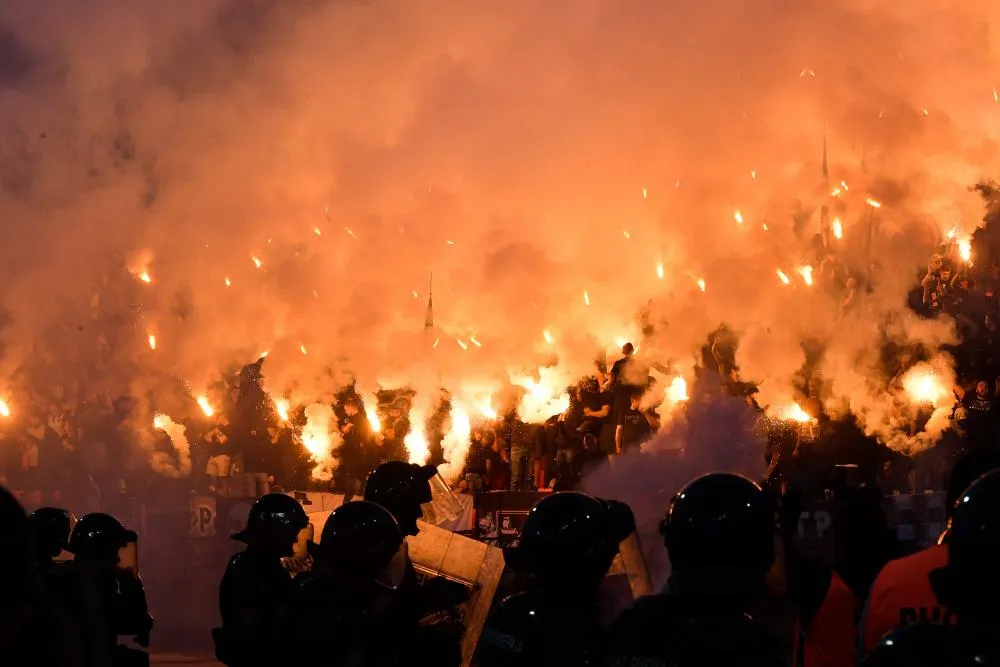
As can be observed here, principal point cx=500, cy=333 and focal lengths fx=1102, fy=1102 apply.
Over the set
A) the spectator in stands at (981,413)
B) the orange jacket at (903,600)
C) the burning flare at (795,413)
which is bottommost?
the orange jacket at (903,600)

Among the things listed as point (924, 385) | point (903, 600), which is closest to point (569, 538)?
point (903, 600)

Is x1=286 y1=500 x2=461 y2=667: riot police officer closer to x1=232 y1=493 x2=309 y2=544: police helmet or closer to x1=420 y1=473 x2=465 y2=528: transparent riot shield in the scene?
x1=232 y1=493 x2=309 y2=544: police helmet

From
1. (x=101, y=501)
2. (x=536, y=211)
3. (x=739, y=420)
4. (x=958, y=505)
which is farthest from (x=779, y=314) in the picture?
(x=101, y=501)

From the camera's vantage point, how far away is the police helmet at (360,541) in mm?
4145

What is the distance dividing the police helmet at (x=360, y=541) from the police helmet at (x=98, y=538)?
233 cm

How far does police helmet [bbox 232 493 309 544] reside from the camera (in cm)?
519

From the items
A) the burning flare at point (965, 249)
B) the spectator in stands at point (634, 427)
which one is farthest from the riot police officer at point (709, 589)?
the burning flare at point (965, 249)

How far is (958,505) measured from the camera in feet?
7.29

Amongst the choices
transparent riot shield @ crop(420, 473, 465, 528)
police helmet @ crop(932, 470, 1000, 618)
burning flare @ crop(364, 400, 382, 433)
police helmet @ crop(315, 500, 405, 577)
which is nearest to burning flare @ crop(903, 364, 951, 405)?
transparent riot shield @ crop(420, 473, 465, 528)

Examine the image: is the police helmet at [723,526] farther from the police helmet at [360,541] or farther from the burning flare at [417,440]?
the burning flare at [417,440]

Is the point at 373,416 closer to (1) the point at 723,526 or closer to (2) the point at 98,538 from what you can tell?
(2) the point at 98,538

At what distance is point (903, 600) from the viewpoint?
3041 millimetres

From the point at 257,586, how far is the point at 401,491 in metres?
0.80

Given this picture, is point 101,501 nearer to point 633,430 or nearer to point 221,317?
point 221,317
